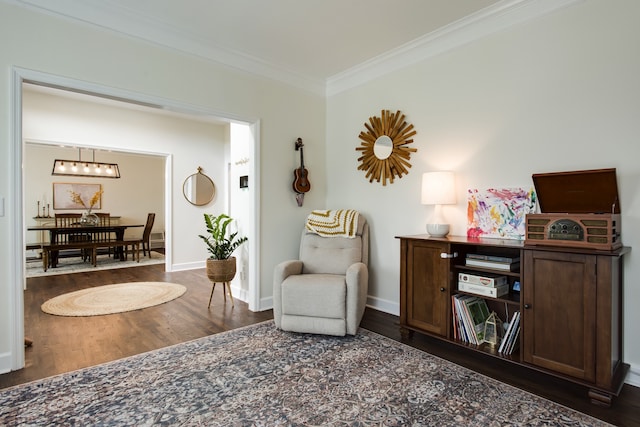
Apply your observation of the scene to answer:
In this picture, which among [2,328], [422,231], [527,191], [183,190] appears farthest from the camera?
[183,190]

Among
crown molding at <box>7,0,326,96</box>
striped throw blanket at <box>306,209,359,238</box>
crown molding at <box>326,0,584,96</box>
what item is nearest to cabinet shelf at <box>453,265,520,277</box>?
striped throw blanket at <box>306,209,359,238</box>

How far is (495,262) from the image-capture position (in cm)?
237

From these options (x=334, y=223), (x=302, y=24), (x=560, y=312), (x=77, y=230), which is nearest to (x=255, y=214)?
(x=334, y=223)

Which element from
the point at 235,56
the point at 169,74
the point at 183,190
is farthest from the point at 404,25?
the point at 183,190

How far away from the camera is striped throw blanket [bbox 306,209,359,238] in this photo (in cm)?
341

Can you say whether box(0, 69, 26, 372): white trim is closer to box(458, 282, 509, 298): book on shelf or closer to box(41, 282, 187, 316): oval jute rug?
box(41, 282, 187, 316): oval jute rug

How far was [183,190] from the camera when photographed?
237 inches

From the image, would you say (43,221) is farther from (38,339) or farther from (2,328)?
(2,328)

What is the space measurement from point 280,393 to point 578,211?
2265 millimetres

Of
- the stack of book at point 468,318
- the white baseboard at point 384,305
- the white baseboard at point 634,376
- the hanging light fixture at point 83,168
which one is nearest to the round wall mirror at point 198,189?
the hanging light fixture at point 83,168

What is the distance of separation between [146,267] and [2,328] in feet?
13.2

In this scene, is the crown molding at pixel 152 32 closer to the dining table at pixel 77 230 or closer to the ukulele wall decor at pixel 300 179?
the ukulele wall decor at pixel 300 179

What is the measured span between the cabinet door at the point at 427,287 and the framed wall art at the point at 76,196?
26.1ft

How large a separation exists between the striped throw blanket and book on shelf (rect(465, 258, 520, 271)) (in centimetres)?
121
